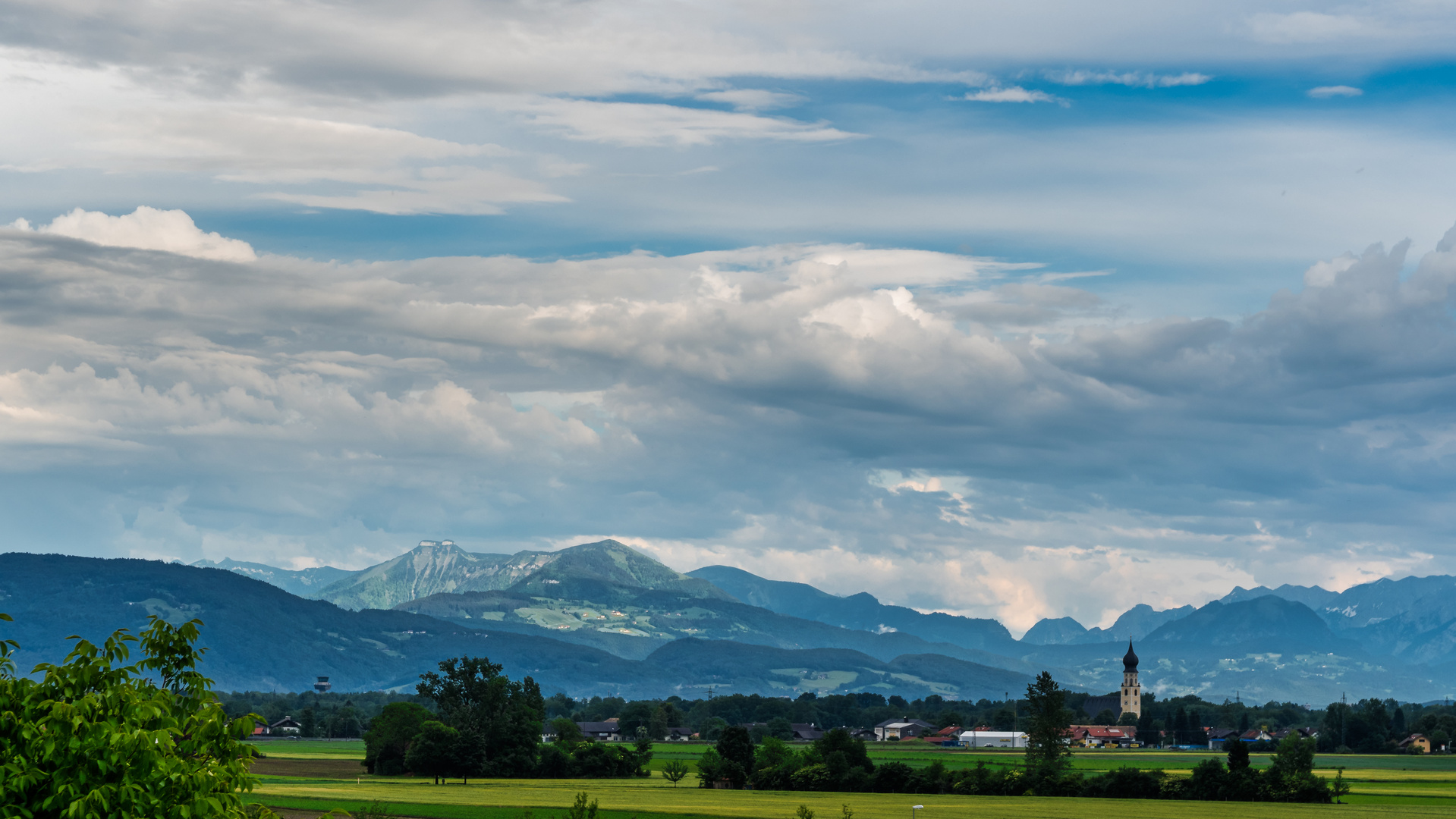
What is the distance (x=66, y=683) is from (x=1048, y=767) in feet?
417

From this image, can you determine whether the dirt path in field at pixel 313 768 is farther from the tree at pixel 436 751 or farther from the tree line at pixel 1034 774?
the tree line at pixel 1034 774

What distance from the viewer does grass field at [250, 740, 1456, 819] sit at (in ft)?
318

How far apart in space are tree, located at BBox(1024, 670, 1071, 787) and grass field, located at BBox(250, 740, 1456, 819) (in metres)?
11.3

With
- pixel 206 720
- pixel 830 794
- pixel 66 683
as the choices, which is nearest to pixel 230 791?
pixel 206 720

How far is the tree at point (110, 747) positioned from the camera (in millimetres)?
16875

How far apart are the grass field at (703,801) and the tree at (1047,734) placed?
11.3m

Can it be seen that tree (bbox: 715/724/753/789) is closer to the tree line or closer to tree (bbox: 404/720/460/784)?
the tree line

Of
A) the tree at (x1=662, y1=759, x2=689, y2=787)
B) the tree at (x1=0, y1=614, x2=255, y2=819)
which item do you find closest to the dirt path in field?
the tree at (x1=662, y1=759, x2=689, y2=787)

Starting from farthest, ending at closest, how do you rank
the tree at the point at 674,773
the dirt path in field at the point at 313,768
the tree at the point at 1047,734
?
the dirt path in field at the point at 313,768
the tree at the point at 674,773
the tree at the point at 1047,734

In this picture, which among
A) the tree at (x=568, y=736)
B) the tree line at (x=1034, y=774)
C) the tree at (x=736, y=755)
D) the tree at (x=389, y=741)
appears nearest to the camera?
the tree line at (x=1034, y=774)

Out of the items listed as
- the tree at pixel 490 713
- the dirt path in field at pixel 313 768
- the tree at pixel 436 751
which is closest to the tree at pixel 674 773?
the tree at pixel 490 713

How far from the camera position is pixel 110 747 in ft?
55.3

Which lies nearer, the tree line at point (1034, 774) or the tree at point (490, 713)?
the tree line at point (1034, 774)

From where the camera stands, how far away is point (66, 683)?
18.3 meters
